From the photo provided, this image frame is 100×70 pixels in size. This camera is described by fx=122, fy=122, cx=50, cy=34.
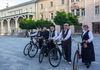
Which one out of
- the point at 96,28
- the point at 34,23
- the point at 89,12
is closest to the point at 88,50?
the point at 96,28

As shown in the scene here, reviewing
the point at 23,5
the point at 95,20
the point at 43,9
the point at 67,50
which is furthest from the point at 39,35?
the point at 23,5

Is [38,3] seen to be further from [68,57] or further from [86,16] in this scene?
[68,57]

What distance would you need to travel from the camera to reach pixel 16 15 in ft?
140

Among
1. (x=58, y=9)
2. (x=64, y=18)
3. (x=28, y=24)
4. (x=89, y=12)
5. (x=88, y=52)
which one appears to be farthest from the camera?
(x=58, y=9)

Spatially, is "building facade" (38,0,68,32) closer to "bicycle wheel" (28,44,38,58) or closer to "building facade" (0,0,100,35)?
"building facade" (0,0,100,35)

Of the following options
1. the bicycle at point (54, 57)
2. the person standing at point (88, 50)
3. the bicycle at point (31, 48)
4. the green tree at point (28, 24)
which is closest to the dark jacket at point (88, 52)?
the person standing at point (88, 50)

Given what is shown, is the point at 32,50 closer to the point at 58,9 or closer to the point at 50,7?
the point at 58,9

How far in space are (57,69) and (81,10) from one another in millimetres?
26234

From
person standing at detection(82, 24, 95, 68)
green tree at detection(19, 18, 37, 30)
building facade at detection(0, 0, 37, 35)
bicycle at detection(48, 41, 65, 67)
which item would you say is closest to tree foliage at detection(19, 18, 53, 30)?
green tree at detection(19, 18, 37, 30)

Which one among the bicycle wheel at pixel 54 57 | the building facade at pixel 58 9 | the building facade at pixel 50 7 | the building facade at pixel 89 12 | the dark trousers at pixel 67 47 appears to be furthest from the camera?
the building facade at pixel 50 7

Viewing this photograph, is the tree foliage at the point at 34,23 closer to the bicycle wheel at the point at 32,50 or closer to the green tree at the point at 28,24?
the green tree at the point at 28,24

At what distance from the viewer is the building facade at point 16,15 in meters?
39.7

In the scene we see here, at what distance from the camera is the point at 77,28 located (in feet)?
98.0

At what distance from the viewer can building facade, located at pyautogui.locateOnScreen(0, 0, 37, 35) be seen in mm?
39731
